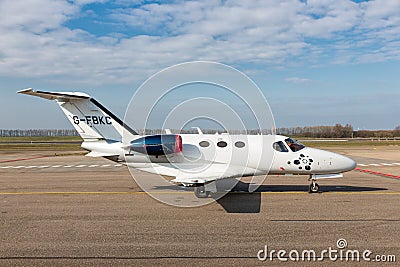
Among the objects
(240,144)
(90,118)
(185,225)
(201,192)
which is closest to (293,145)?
(240,144)

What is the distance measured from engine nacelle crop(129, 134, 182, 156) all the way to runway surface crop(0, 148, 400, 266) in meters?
1.99

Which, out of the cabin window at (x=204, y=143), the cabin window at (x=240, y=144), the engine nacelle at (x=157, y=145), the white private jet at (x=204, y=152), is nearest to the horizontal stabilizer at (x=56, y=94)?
the white private jet at (x=204, y=152)

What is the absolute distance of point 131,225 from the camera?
37.2 feet

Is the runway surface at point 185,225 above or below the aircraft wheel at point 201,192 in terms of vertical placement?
below

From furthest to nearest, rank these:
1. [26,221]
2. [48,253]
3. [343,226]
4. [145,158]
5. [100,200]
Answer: [145,158] → [100,200] → [26,221] → [343,226] → [48,253]

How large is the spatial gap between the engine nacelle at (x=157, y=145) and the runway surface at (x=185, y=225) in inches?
78.3

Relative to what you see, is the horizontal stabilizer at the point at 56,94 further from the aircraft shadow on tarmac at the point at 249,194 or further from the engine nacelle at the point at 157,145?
the aircraft shadow on tarmac at the point at 249,194

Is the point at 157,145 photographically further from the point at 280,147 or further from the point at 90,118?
the point at 280,147

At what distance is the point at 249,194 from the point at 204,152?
266cm

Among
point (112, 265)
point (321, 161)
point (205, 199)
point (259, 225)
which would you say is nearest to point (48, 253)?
point (112, 265)

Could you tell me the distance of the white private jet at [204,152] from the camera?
16219 millimetres

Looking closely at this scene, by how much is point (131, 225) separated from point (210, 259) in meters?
3.70

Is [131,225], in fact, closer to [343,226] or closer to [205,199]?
[205,199]

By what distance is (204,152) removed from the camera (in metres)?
16.5
